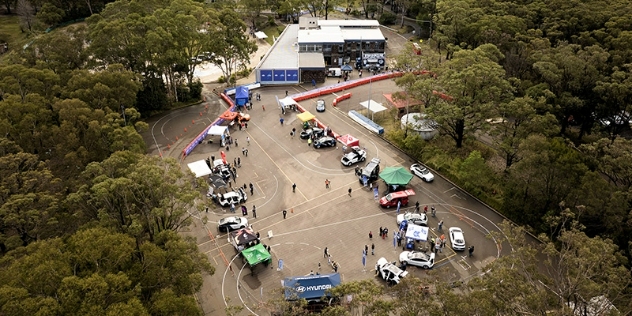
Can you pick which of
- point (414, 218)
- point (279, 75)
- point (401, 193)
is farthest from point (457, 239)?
point (279, 75)

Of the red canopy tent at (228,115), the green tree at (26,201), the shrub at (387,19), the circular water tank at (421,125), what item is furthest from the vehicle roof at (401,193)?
the shrub at (387,19)

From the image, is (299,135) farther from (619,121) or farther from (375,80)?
(619,121)

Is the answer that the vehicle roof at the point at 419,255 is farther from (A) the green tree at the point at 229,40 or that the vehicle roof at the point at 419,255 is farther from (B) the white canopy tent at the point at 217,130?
(A) the green tree at the point at 229,40

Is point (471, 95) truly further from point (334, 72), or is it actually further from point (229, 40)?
point (229, 40)

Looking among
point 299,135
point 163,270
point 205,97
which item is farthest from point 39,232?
point 205,97

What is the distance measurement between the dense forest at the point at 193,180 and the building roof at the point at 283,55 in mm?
4440

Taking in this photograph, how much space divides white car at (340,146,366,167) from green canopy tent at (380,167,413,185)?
477 cm

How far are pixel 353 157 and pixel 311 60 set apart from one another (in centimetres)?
2688

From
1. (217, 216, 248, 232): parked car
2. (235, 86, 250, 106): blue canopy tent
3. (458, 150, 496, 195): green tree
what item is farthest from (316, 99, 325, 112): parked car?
(217, 216, 248, 232): parked car

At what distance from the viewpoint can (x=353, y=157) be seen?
4919 centimetres

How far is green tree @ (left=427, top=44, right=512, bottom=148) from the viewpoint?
152 ft

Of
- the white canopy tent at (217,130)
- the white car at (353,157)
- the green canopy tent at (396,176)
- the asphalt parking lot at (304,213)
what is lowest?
the asphalt parking lot at (304,213)

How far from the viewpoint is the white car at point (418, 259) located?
3594 centimetres

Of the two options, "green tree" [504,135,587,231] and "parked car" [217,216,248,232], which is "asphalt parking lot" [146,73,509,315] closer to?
"parked car" [217,216,248,232]
